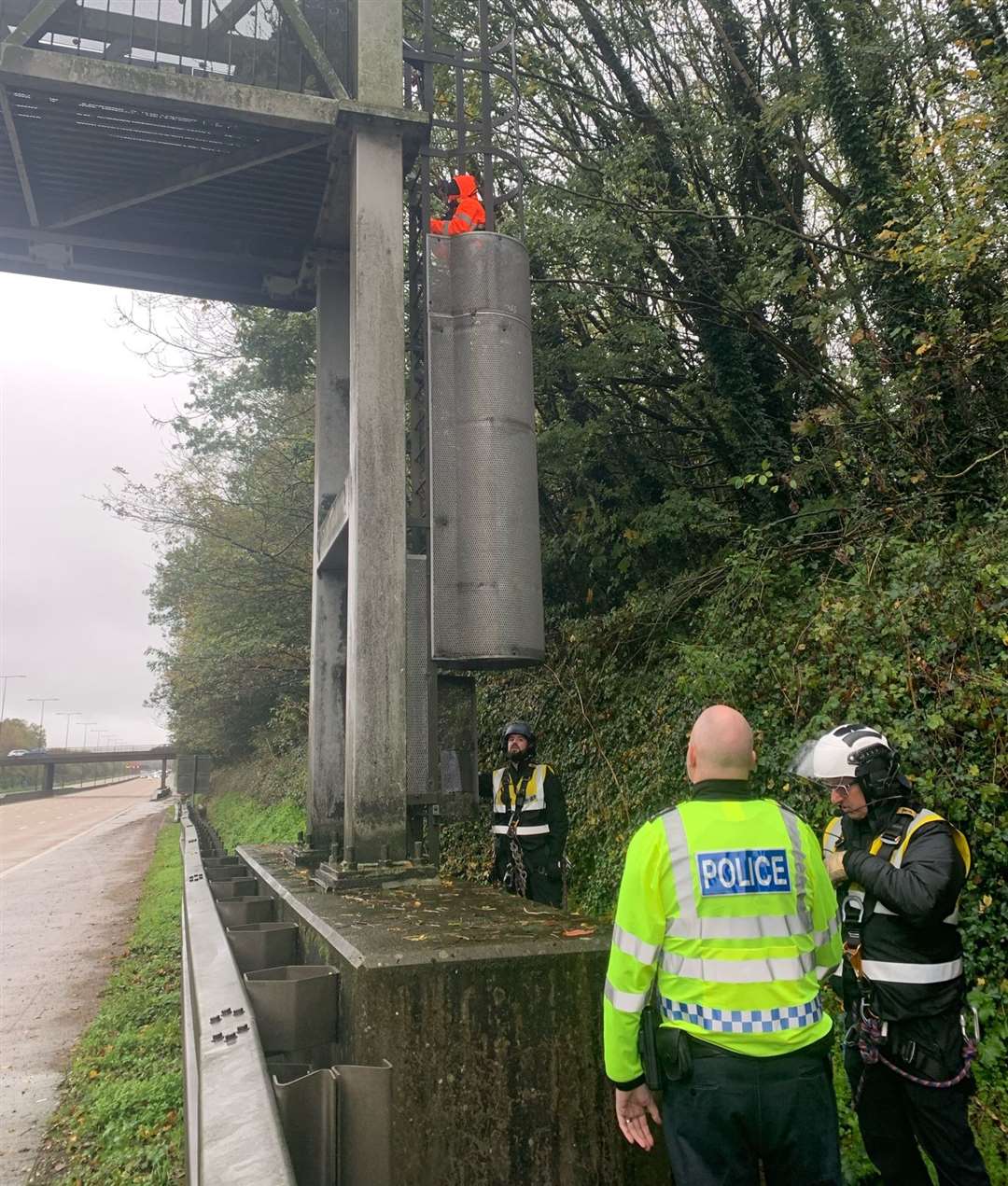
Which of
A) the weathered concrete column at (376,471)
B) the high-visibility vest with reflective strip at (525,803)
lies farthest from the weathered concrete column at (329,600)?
the high-visibility vest with reflective strip at (525,803)

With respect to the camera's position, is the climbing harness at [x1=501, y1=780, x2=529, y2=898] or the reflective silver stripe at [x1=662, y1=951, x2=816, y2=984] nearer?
the reflective silver stripe at [x1=662, y1=951, x2=816, y2=984]

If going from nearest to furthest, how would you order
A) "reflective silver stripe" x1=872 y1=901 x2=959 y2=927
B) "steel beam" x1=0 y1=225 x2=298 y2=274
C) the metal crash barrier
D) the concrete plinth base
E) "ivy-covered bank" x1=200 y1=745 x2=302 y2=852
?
the metal crash barrier → the concrete plinth base → "reflective silver stripe" x1=872 y1=901 x2=959 y2=927 → "steel beam" x1=0 y1=225 x2=298 y2=274 → "ivy-covered bank" x1=200 y1=745 x2=302 y2=852

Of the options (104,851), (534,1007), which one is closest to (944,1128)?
(534,1007)

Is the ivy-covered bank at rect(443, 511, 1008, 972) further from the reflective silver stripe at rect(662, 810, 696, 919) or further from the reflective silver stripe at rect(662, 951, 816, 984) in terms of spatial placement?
the reflective silver stripe at rect(662, 810, 696, 919)

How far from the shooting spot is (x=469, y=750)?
6566 mm

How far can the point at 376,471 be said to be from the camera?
21.3 feet

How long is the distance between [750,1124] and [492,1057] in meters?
0.96

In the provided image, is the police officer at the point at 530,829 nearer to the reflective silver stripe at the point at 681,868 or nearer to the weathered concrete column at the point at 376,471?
the weathered concrete column at the point at 376,471

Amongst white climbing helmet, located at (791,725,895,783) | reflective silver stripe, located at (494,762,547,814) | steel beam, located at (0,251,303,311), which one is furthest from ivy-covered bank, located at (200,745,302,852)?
white climbing helmet, located at (791,725,895,783)

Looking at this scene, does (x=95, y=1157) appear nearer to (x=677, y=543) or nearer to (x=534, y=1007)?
(x=534, y=1007)

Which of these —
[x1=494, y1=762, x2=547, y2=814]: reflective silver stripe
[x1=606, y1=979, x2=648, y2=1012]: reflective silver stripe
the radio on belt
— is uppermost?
[x1=494, y1=762, x2=547, y2=814]: reflective silver stripe

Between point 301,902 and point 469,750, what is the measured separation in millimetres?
1880

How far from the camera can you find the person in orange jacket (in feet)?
23.9

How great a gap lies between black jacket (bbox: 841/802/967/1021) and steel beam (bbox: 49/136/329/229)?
6.97 metres
